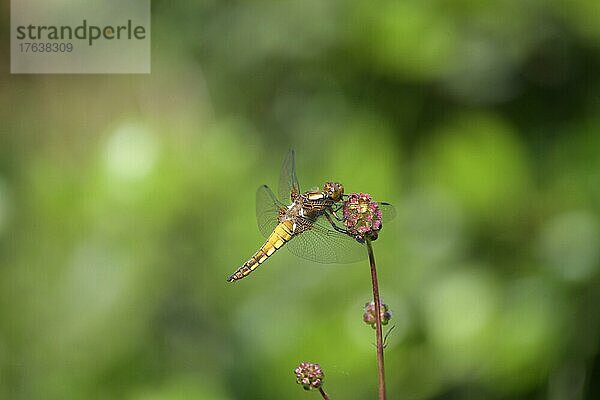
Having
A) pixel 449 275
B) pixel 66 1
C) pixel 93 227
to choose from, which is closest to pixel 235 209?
pixel 93 227

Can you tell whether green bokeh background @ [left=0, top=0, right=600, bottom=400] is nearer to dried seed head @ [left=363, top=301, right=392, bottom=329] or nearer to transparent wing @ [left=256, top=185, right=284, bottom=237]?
transparent wing @ [left=256, top=185, right=284, bottom=237]

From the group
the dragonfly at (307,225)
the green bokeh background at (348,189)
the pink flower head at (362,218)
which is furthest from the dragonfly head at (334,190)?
the green bokeh background at (348,189)

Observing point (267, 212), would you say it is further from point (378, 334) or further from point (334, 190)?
point (378, 334)

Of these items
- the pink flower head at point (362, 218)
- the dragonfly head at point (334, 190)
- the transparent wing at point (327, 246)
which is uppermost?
→ the dragonfly head at point (334, 190)

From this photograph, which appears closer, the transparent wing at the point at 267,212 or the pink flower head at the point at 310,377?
the pink flower head at the point at 310,377

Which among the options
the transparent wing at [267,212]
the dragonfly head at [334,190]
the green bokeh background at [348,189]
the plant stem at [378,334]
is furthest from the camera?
the green bokeh background at [348,189]

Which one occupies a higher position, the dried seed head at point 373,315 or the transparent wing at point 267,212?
the transparent wing at point 267,212

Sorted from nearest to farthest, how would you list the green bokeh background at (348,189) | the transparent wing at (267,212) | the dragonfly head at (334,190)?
the dragonfly head at (334,190)
the transparent wing at (267,212)
the green bokeh background at (348,189)

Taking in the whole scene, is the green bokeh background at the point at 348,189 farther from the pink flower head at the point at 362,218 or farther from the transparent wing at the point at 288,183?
the pink flower head at the point at 362,218
